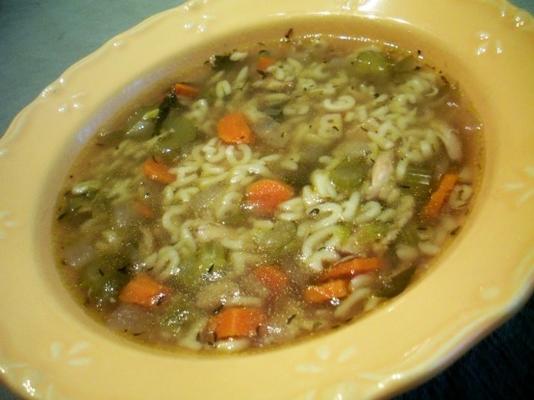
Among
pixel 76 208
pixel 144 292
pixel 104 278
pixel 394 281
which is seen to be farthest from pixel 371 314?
pixel 76 208

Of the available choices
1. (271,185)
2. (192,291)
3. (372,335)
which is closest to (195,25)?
(271,185)

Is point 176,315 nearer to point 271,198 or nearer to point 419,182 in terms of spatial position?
point 271,198

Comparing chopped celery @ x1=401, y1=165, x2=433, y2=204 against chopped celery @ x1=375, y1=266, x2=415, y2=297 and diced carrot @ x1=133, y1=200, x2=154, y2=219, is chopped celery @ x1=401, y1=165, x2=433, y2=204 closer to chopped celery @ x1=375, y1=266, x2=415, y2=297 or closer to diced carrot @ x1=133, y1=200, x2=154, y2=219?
chopped celery @ x1=375, y1=266, x2=415, y2=297

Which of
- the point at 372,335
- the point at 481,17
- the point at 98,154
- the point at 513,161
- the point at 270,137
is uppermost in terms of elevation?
the point at 481,17

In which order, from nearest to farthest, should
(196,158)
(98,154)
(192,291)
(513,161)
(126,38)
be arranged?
(513,161) → (192,291) → (196,158) → (98,154) → (126,38)

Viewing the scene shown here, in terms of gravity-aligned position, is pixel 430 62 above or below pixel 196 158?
above

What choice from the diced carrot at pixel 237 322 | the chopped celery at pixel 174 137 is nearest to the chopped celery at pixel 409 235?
the diced carrot at pixel 237 322

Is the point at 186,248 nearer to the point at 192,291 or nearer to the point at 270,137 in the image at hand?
the point at 192,291
